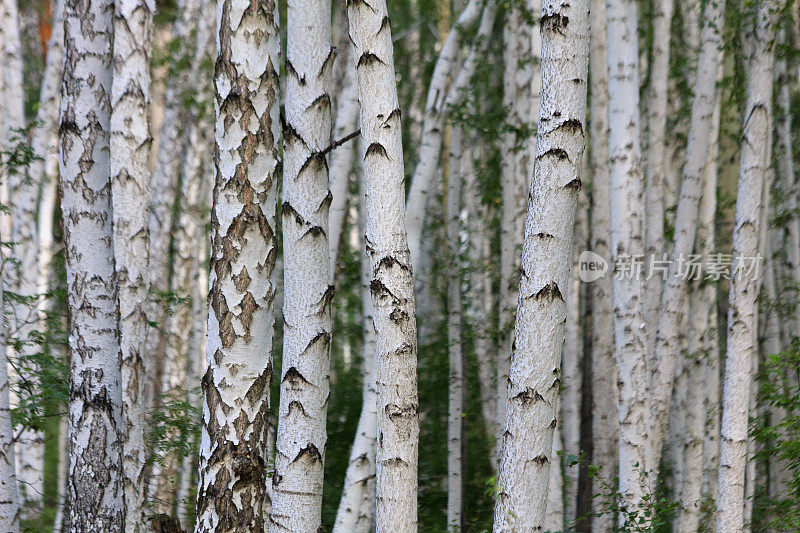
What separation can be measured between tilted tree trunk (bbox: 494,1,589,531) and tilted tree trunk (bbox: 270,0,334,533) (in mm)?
671

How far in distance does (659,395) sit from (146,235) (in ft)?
13.6

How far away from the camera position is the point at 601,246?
6293 mm

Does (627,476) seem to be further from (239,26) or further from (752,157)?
(239,26)

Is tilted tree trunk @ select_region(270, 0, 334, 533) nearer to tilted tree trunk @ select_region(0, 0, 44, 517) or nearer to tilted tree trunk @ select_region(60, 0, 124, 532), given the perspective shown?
tilted tree trunk @ select_region(60, 0, 124, 532)

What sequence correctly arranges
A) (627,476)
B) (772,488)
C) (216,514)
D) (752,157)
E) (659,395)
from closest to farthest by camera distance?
(216,514) → (752,157) → (627,476) → (659,395) → (772,488)

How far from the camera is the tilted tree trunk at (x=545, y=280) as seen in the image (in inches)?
85.4

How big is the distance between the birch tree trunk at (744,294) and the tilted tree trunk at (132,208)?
3614mm

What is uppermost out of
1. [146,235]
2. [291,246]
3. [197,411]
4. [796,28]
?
[796,28]

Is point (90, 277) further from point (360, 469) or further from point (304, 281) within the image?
point (360, 469)

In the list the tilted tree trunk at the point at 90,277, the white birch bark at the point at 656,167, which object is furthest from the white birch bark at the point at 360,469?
the white birch bark at the point at 656,167

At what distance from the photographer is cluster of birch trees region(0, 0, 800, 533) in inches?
90.8

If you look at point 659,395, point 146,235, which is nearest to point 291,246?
point 146,235

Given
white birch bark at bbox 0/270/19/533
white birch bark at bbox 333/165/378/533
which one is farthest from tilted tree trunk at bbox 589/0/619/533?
white birch bark at bbox 0/270/19/533

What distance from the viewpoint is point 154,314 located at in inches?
308
